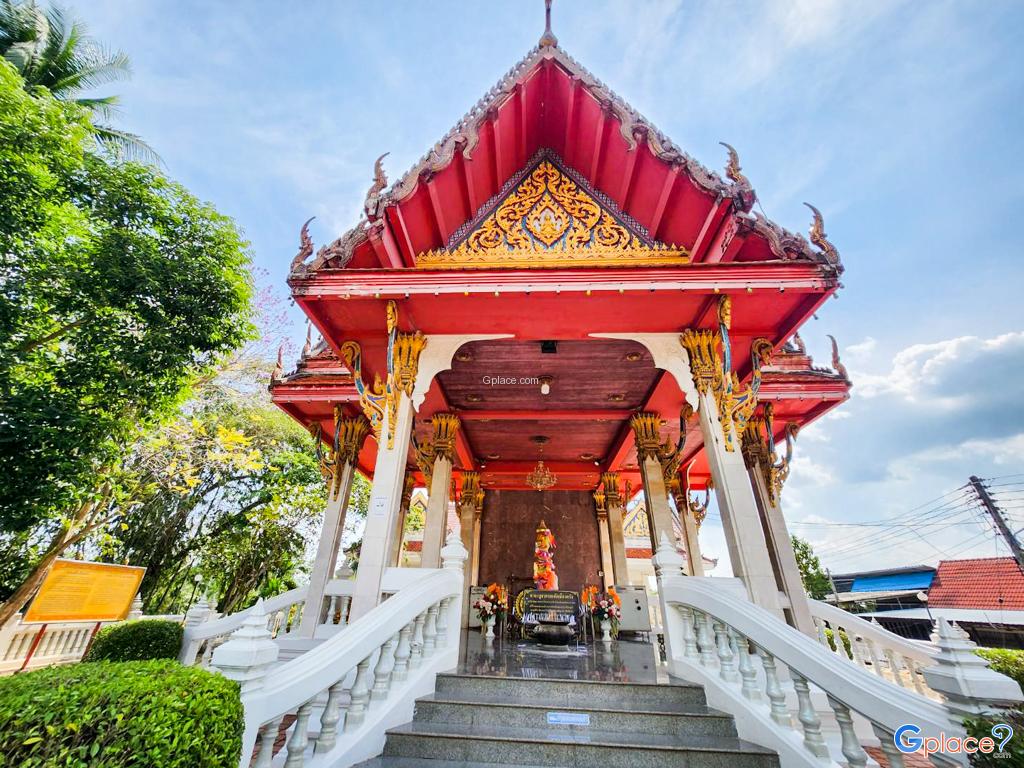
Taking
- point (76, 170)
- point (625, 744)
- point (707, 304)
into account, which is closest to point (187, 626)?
point (625, 744)

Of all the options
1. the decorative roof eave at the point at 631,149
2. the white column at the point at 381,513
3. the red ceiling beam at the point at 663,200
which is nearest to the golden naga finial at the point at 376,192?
the decorative roof eave at the point at 631,149

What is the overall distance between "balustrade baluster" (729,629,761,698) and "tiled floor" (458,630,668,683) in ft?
2.48

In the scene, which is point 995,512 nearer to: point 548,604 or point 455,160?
point 548,604

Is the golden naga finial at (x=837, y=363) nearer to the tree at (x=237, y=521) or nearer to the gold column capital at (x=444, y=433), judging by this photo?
the gold column capital at (x=444, y=433)

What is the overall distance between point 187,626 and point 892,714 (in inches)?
297

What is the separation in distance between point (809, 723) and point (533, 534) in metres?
9.19

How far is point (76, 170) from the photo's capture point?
20.0 feet

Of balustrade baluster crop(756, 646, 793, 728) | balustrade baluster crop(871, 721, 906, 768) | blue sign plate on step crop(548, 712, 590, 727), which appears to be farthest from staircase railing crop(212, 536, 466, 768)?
balustrade baluster crop(871, 721, 906, 768)

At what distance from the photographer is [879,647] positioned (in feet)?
17.4

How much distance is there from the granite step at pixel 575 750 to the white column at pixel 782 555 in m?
4.01

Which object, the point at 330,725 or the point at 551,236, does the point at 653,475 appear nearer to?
the point at 551,236

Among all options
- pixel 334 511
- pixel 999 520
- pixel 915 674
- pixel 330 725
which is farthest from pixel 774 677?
pixel 999 520

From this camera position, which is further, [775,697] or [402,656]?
[402,656]

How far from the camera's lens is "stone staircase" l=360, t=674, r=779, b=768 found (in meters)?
2.62
